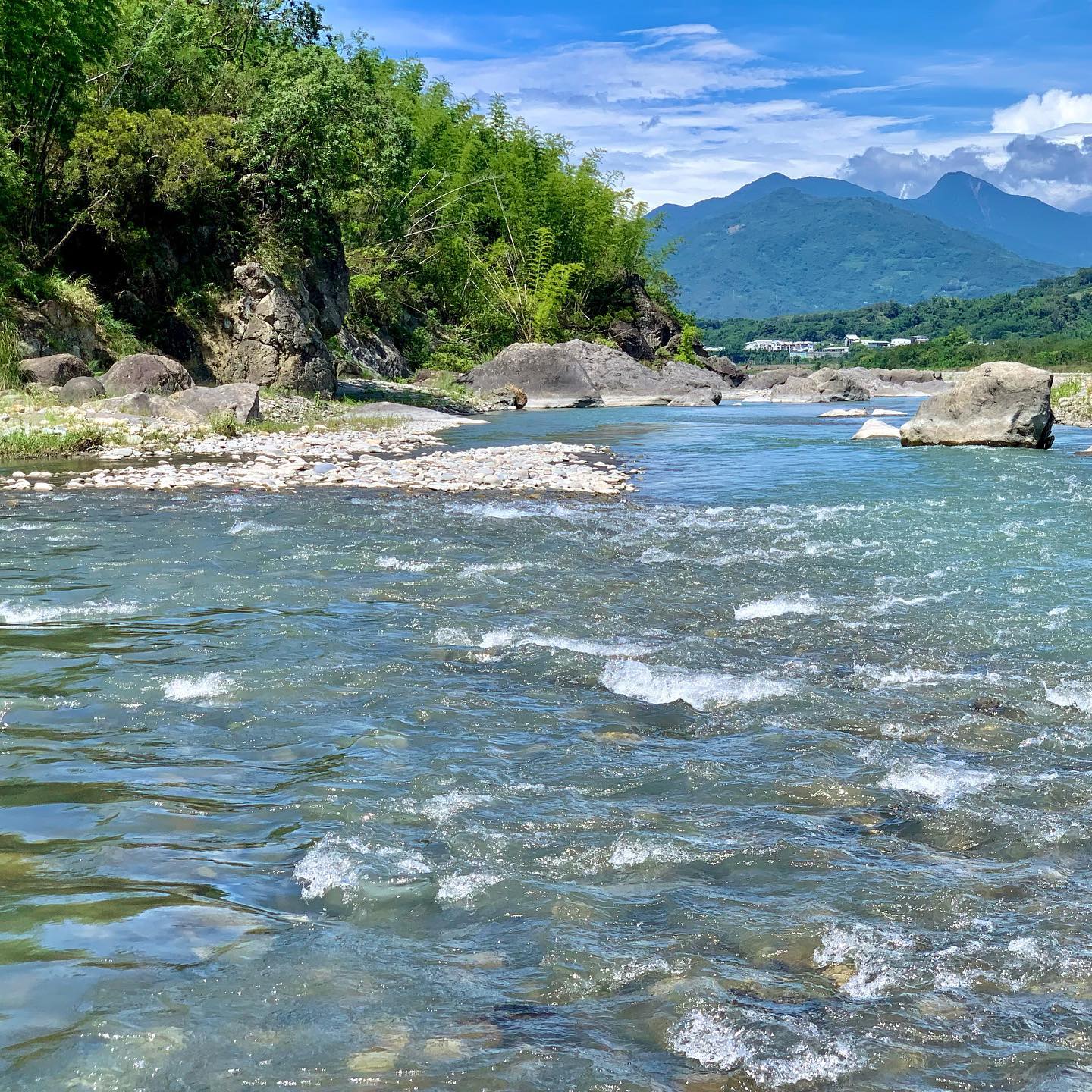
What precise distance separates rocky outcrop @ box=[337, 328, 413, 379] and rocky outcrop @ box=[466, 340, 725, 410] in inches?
121

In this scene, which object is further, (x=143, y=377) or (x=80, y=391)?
(x=143, y=377)

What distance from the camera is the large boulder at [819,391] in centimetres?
5056

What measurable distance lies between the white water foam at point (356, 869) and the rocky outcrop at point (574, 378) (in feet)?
99.6

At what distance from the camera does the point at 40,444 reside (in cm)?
1563

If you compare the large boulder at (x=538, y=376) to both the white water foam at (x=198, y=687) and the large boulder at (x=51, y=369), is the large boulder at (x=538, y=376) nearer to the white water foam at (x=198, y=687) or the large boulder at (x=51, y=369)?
the large boulder at (x=51, y=369)

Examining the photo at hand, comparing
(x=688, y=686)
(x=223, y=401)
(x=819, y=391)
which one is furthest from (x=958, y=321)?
(x=688, y=686)

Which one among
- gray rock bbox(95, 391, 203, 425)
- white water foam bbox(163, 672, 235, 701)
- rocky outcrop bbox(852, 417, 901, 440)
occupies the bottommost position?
white water foam bbox(163, 672, 235, 701)

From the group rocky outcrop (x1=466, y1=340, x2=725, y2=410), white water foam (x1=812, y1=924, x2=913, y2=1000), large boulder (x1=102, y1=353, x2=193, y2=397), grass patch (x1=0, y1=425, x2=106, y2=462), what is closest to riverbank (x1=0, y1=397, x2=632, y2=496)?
grass patch (x1=0, y1=425, x2=106, y2=462)

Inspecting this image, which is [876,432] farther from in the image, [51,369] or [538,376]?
[51,369]

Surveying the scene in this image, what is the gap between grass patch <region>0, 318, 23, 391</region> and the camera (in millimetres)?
17859

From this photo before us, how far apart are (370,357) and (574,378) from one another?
7090 mm

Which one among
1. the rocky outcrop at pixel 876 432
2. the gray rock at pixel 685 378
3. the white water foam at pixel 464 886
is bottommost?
the white water foam at pixel 464 886

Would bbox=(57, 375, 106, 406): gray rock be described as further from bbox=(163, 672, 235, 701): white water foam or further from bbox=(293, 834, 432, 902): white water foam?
bbox=(293, 834, 432, 902): white water foam

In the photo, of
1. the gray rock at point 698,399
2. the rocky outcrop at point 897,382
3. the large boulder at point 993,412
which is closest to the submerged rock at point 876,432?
the large boulder at point 993,412
